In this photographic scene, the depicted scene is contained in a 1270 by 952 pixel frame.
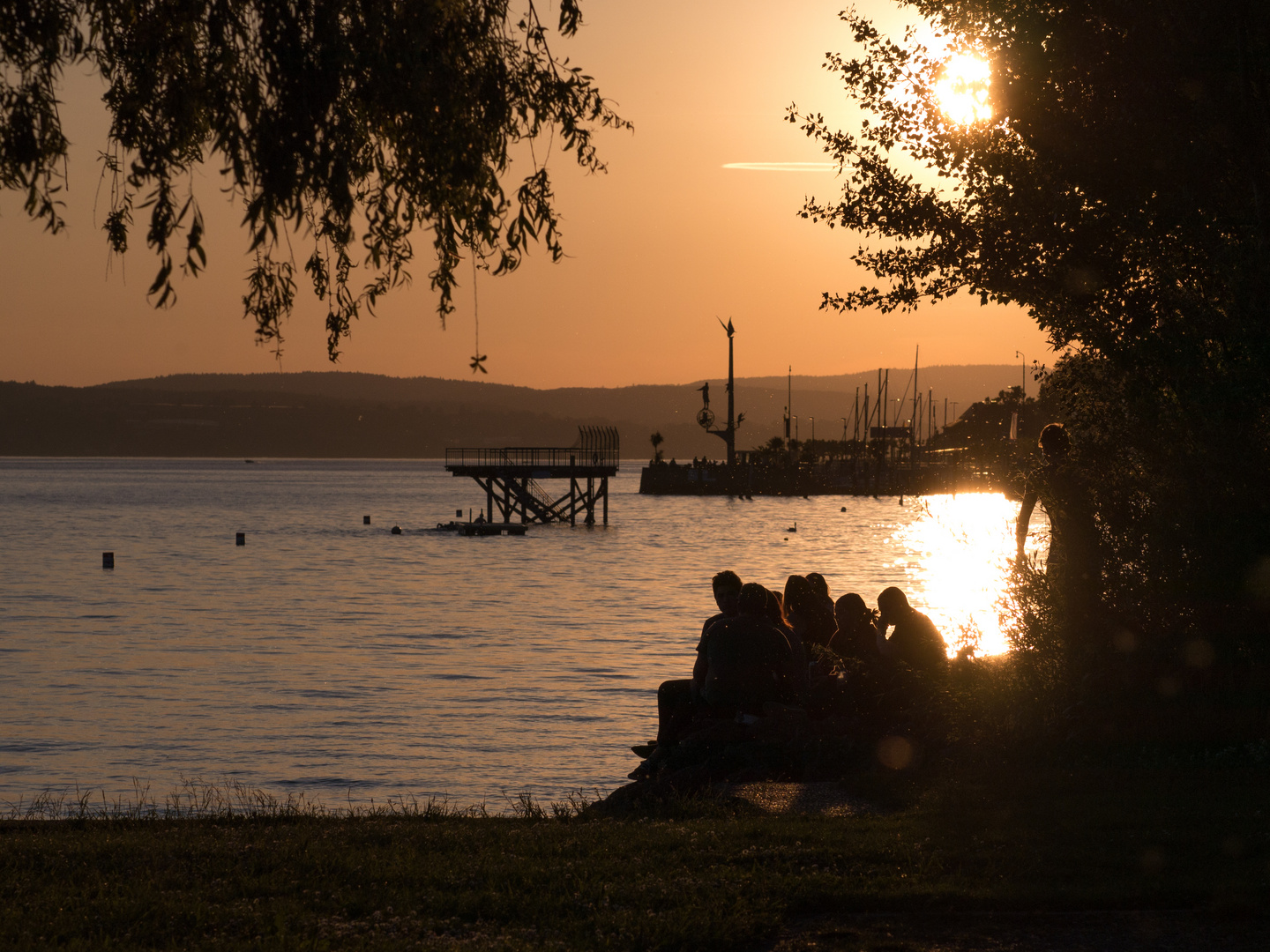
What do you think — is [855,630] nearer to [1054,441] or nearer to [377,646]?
[1054,441]

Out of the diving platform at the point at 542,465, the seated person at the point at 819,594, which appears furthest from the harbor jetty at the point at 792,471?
the seated person at the point at 819,594

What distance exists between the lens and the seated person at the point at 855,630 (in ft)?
38.3

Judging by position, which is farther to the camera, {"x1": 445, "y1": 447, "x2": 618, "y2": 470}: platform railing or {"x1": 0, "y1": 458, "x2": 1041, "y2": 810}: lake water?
Answer: {"x1": 445, "y1": 447, "x2": 618, "y2": 470}: platform railing

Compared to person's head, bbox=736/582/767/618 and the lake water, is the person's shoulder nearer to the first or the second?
the lake water

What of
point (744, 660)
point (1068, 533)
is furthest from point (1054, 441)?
point (744, 660)

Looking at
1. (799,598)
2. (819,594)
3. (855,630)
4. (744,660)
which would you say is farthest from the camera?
(819,594)

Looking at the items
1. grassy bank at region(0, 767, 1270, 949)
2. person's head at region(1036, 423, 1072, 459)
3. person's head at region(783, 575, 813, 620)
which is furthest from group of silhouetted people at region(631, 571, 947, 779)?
grassy bank at region(0, 767, 1270, 949)

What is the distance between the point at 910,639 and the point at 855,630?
32.1 inches

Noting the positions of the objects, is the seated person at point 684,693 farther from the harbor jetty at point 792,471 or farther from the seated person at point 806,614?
the harbor jetty at point 792,471

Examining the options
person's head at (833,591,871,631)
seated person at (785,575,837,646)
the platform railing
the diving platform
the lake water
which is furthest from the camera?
the platform railing

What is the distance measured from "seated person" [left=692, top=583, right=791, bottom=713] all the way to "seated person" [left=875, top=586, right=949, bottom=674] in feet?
4.07

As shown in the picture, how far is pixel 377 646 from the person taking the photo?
26.3 meters

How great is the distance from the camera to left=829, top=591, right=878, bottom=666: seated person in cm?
1168

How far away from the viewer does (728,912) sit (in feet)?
19.4
